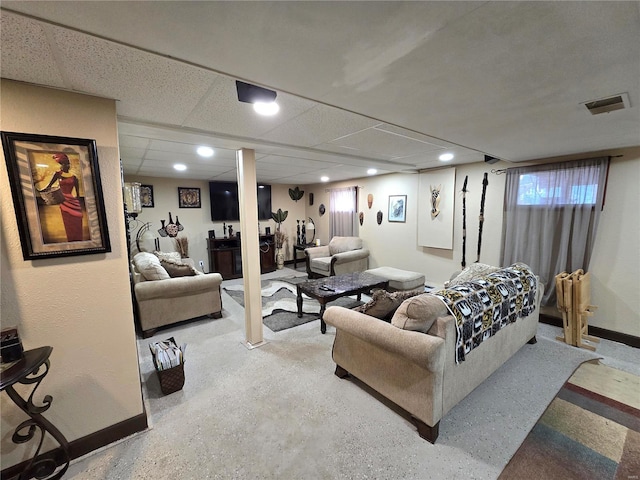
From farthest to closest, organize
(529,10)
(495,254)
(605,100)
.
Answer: (495,254) < (605,100) < (529,10)

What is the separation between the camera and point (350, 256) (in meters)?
5.31

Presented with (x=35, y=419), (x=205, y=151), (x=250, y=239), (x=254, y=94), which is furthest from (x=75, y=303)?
(x=205, y=151)

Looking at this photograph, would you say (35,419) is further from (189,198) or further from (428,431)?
(189,198)

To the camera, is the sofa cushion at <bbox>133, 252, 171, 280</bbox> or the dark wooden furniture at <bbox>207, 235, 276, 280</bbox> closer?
the sofa cushion at <bbox>133, 252, 171, 280</bbox>

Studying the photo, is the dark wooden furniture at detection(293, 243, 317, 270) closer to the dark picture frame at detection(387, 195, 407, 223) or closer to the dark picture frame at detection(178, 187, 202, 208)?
the dark picture frame at detection(387, 195, 407, 223)

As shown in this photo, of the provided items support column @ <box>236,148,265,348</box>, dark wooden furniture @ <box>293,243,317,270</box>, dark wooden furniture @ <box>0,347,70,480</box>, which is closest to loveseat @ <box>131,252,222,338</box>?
support column @ <box>236,148,265,348</box>

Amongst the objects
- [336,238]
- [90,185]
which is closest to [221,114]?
[90,185]

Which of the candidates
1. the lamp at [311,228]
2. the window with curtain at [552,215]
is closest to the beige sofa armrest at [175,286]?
the lamp at [311,228]

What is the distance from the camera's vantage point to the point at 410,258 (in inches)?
194

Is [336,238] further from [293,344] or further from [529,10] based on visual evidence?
[529,10]

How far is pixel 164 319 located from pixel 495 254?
459 cm

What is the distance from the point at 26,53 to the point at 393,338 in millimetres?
2299

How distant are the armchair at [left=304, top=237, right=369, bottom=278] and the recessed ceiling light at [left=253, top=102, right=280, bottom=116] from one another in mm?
3535

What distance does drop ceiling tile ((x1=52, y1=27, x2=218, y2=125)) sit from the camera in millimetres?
1027
